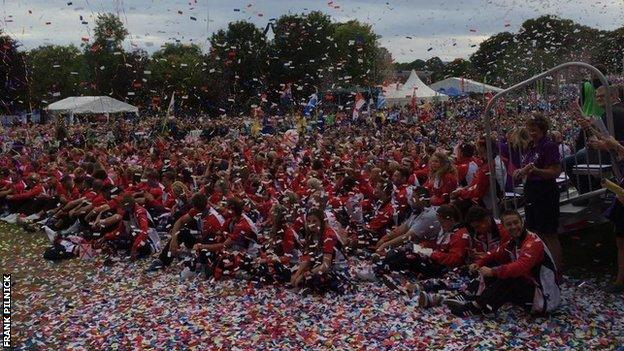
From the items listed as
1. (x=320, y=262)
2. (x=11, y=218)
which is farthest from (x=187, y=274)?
(x=11, y=218)

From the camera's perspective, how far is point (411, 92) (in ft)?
126

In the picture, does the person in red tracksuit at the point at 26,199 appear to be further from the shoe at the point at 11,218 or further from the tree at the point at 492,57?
the tree at the point at 492,57

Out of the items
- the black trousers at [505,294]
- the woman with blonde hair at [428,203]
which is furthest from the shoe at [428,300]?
the woman with blonde hair at [428,203]

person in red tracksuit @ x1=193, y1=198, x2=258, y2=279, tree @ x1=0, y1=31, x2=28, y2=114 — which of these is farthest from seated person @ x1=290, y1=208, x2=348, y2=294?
tree @ x1=0, y1=31, x2=28, y2=114

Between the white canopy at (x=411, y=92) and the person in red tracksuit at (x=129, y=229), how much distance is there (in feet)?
89.9

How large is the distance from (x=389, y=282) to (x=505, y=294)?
5.34 feet

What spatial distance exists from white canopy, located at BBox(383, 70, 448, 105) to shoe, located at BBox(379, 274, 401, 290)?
96.5 feet

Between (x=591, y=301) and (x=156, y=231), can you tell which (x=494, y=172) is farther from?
(x=156, y=231)

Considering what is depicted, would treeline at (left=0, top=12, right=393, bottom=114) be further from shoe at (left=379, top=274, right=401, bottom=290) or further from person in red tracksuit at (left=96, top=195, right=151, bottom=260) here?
shoe at (left=379, top=274, right=401, bottom=290)

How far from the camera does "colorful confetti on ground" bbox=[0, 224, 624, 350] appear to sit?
5.91m

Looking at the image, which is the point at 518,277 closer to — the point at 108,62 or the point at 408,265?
the point at 408,265

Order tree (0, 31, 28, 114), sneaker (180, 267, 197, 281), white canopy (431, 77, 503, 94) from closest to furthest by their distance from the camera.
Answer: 1. sneaker (180, 267, 197, 281)
2. tree (0, 31, 28, 114)
3. white canopy (431, 77, 503, 94)

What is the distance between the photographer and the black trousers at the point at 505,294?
6227 mm

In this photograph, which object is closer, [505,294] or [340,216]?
[505,294]
